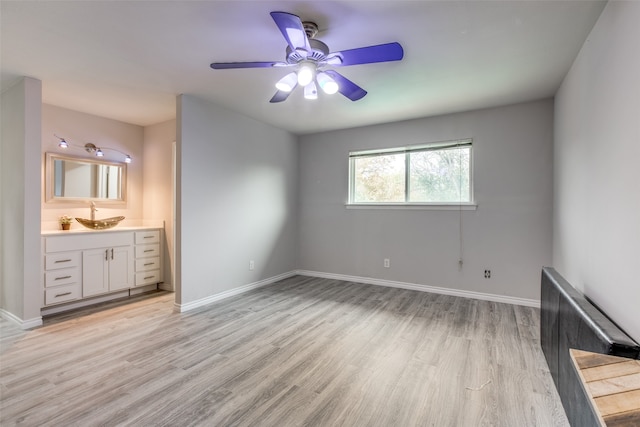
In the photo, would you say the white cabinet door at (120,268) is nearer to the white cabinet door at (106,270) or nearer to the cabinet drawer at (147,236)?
the white cabinet door at (106,270)

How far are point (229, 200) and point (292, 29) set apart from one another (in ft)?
8.63

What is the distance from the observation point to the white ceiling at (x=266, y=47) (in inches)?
73.2

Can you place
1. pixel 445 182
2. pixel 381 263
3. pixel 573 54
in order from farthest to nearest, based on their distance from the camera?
pixel 381 263 < pixel 445 182 < pixel 573 54

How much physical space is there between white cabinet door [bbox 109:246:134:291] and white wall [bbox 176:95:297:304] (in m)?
1.01

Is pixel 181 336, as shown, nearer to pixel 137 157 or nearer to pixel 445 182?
pixel 137 157

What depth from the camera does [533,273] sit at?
3.49 metres

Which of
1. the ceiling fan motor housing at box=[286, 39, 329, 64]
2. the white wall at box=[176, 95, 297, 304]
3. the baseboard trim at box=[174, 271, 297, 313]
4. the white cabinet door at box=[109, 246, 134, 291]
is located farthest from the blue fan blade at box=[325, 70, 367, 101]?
the white cabinet door at box=[109, 246, 134, 291]

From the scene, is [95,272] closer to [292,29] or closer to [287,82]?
[287,82]

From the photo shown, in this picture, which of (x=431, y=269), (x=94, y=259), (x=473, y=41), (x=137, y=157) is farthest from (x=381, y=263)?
(x=137, y=157)

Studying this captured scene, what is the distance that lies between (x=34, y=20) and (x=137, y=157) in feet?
8.83

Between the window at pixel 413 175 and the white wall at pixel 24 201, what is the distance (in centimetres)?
373

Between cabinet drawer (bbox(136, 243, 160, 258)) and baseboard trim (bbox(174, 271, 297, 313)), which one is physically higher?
cabinet drawer (bbox(136, 243, 160, 258))

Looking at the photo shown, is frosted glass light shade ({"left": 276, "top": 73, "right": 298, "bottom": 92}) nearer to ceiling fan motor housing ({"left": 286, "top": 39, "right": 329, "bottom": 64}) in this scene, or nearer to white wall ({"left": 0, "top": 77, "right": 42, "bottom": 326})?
ceiling fan motor housing ({"left": 286, "top": 39, "right": 329, "bottom": 64})

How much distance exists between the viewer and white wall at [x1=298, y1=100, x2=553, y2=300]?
11.4 feet
